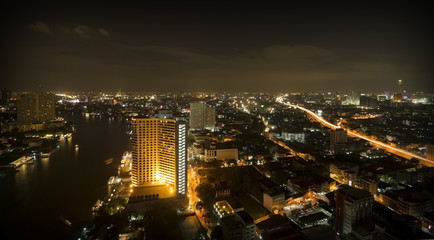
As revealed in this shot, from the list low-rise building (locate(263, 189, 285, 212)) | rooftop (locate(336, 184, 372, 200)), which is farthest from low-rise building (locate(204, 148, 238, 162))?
rooftop (locate(336, 184, 372, 200))

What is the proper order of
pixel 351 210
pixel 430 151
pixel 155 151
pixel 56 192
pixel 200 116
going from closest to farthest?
1. pixel 351 210
2. pixel 155 151
3. pixel 56 192
4. pixel 430 151
5. pixel 200 116

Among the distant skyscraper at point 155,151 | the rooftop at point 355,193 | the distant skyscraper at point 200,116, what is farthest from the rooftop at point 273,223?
the distant skyscraper at point 200,116

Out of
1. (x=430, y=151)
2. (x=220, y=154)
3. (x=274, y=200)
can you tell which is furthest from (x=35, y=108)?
(x=430, y=151)

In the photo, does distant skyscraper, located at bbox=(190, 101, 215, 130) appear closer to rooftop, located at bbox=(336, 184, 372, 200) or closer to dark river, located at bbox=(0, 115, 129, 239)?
dark river, located at bbox=(0, 115, 129, 239)

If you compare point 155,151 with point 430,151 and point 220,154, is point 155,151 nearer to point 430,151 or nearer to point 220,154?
point 220,154

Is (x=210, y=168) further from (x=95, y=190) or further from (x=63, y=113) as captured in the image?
(x=63, y=113)

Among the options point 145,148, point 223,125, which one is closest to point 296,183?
point 145,148
